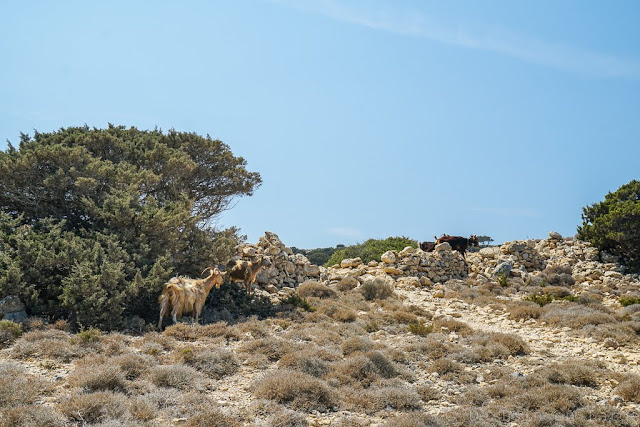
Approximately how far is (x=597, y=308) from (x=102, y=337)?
15.2m

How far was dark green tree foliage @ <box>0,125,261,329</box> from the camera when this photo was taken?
12703mm

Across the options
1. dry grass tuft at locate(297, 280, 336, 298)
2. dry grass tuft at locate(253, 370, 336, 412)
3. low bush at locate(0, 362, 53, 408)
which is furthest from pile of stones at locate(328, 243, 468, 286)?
low bush at locate(0, 362, 53, 408)

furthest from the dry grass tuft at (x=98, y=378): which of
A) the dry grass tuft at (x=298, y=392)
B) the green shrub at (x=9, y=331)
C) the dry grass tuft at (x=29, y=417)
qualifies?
the green shrub at (x=9, y=331)

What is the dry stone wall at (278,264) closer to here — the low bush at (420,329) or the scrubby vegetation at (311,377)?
the scrubby vegetation at (311,377)

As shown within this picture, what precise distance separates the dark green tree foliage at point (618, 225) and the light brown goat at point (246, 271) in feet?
64.4

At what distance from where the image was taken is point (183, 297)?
13484mm

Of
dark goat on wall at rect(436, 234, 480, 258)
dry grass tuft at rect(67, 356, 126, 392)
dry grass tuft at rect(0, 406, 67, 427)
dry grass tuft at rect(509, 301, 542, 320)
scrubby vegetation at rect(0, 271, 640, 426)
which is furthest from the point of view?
dark goat on wall at rect(436, 234, 480, 258)

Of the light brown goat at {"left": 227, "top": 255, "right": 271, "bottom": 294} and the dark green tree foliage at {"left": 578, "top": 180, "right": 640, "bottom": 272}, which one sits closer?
the light brown goat at {"left": 227, "top": 255, "right": 271, "bottom": 294}

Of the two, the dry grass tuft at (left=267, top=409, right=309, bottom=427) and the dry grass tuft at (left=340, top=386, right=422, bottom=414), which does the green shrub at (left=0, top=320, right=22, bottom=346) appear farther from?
the dry grass tuft at (left=340, top=386, right=422, bottom=414)

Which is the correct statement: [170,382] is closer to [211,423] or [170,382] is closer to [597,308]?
[211,423]

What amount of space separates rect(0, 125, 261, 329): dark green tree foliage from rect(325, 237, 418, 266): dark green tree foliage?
11.3 meters

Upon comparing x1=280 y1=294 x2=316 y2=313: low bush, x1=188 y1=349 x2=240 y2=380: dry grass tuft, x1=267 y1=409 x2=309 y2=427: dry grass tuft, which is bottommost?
x1=267 y1=409 x2=309 y2=427: dry grass tuft

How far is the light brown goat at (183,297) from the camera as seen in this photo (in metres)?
13.2

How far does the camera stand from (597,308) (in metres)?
16.7
